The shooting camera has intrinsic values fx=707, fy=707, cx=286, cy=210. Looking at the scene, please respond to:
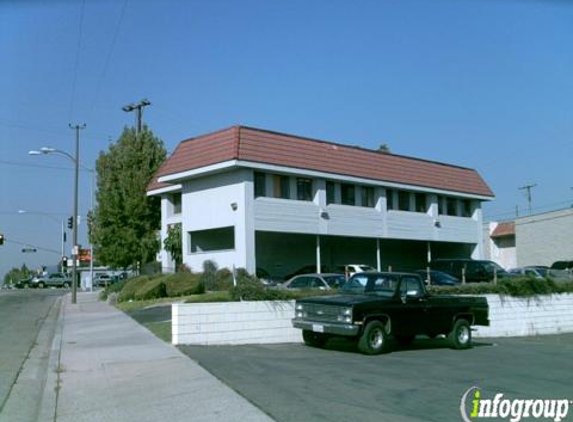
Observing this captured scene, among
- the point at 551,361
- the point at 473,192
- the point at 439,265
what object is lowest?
the point at 551,361

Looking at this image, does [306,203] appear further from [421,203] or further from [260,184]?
[421,203]

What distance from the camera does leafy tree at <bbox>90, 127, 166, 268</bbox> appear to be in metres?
47.9

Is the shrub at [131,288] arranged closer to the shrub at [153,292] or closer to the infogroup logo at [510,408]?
the shrub at [153,292]

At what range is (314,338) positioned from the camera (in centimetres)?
1697

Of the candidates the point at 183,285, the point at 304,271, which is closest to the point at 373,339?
the point at 183,285

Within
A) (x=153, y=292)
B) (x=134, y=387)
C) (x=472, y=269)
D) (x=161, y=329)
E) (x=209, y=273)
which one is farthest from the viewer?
(x=472, y=269)

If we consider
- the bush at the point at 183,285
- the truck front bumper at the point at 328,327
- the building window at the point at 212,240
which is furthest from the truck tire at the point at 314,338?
the building window at the point at 212,240

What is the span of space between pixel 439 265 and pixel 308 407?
28561 millimetres

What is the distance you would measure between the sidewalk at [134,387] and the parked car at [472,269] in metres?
19.9

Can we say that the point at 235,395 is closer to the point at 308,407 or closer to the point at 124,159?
the point at 308,407

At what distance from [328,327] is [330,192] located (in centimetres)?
2459

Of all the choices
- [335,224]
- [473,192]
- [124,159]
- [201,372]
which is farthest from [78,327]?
[473,192]

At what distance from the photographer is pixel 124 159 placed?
49688 millimetres

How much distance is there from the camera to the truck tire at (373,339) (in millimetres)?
15289
